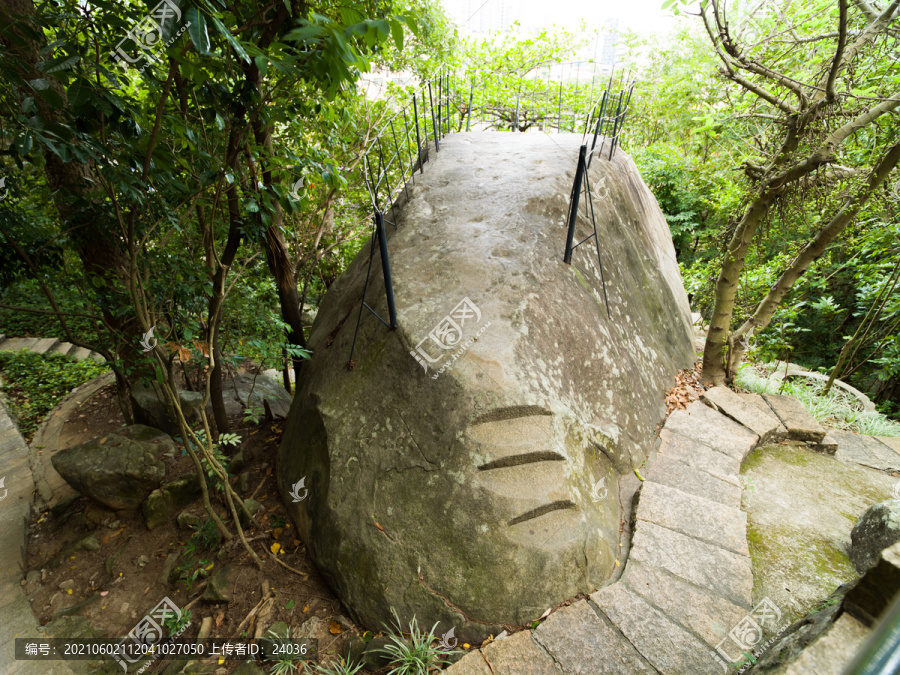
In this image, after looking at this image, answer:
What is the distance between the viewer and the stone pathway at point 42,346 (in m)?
7.28

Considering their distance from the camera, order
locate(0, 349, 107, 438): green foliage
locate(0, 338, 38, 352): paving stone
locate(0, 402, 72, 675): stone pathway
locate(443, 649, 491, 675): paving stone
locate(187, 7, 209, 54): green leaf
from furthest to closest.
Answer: locate(0, 338, 38, 352): paving stone
locate(0, 349, 107, 438): green foliage
locate(0, 402, 72, 675): stone pathway
locate(443, 649, 491, 675): paving stone
locate(187, 7, 209, 54): green leaf

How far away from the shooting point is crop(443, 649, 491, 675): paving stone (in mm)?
1939

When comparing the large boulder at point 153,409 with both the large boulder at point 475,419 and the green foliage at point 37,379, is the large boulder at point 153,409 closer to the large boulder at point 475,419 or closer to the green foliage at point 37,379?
the large boulder at point 475,419

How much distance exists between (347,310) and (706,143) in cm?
1177

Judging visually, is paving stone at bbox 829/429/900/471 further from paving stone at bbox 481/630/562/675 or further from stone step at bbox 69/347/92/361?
stone step at bbox 69/347/92/361

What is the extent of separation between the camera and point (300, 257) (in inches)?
185

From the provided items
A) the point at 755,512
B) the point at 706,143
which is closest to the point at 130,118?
the point at 755,512

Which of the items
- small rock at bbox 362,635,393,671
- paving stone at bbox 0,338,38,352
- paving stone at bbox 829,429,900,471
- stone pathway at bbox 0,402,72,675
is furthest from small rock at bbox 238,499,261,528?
paving stone at bbox 0,338,38,352

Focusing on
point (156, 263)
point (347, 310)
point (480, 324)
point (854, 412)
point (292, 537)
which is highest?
point (156, 263)

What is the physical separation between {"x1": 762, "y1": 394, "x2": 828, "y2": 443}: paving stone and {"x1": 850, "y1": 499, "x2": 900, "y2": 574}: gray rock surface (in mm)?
1354

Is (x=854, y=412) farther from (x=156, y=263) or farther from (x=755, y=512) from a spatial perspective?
(x=156, y=263)

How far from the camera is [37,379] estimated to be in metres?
6.11

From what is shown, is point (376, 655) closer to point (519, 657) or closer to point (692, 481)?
point (519, 657)

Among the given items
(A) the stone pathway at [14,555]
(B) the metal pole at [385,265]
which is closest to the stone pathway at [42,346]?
(A) the stone pathway at [14,555]
